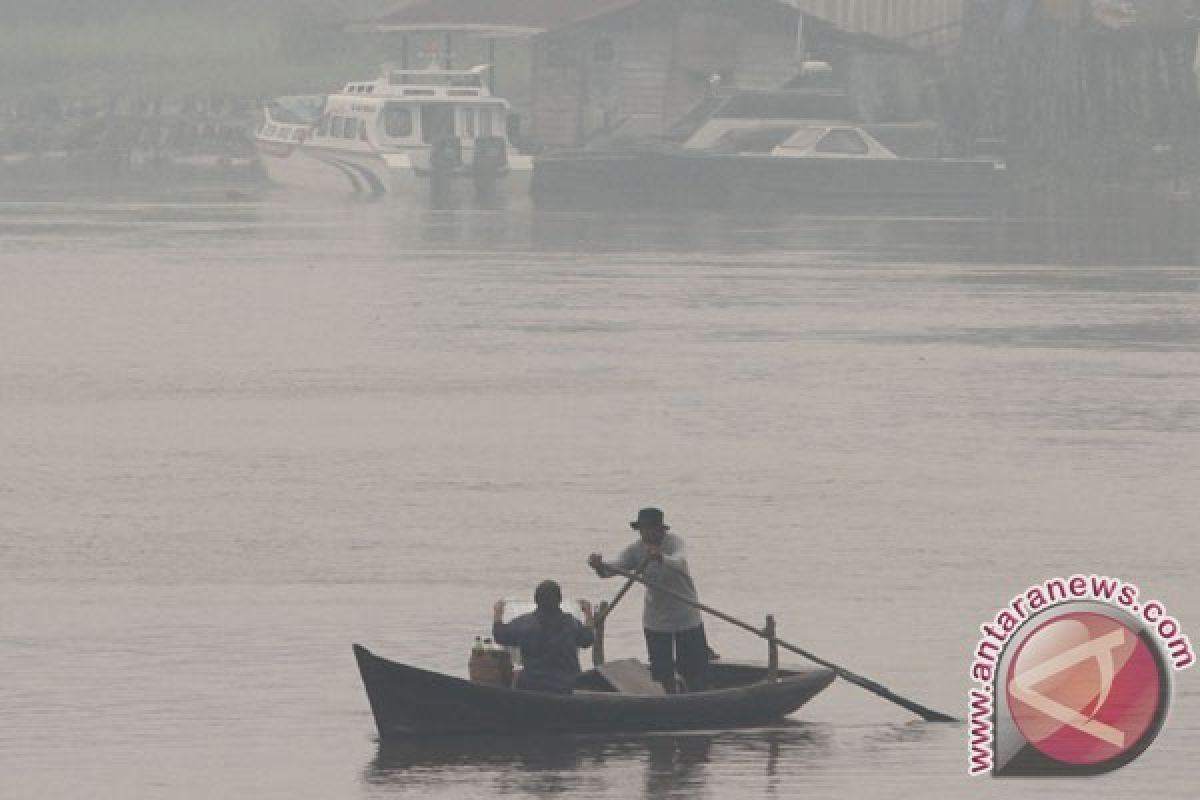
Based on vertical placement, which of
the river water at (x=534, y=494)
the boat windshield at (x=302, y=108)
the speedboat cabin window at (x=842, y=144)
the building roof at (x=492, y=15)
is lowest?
the river water at (x=534, y=494)

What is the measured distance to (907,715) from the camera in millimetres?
19062

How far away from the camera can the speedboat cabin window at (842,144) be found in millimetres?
81188

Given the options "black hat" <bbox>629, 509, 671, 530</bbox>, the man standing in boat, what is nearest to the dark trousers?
the man standing in boat

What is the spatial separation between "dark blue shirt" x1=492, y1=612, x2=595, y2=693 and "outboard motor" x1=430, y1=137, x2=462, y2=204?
7282 cm

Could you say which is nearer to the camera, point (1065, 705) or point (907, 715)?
point (1065, 705)

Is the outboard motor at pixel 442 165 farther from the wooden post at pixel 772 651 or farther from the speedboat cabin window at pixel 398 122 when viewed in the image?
the wooden post at pixel 772 651

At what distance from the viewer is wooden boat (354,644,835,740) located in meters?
17.8

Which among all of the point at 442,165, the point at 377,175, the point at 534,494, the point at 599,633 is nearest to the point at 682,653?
the point at 599,633

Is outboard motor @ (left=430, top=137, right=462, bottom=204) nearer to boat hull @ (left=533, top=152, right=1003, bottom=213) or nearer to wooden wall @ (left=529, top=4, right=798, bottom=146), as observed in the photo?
wooden wall @ (left=529, top=4, right=798, bottom=146)

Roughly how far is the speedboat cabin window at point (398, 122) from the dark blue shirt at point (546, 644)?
2923 inches

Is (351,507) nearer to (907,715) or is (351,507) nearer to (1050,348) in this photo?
(907,715)

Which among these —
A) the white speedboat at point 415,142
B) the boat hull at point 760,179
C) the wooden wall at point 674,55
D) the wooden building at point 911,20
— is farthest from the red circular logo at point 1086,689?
the wooden building at point 911,20

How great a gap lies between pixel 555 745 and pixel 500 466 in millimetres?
11626

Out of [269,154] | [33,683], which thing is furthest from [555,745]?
[269,154]
